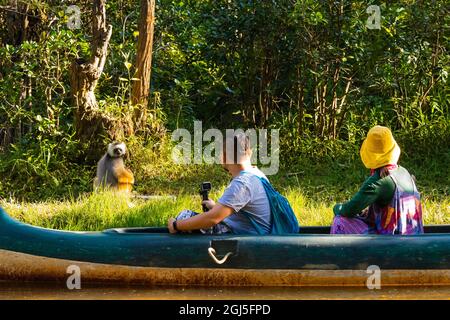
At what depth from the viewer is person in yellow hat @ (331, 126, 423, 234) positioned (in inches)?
249

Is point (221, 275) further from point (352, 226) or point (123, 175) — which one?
point (123, 175)

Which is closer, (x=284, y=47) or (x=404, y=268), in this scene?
(x=404, y=268)

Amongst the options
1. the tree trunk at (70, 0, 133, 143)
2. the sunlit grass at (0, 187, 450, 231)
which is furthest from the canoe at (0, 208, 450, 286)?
the tree trunk at (70, 0, 133, 143)

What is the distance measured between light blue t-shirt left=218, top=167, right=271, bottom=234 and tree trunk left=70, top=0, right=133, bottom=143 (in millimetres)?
4388

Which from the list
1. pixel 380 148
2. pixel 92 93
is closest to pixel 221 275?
pixel 380 148

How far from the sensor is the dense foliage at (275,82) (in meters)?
10.7

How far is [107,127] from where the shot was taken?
10617mm

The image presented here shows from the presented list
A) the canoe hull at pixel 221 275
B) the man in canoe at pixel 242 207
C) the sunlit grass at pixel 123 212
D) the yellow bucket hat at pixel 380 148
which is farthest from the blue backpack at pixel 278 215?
the sunlit grass at pixel 123 212

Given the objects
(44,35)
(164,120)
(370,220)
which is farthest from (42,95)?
(370,220)

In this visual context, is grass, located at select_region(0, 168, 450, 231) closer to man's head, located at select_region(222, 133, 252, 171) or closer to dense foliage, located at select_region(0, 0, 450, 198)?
dense foliage, located at select_region(0, 0, 450, 198)

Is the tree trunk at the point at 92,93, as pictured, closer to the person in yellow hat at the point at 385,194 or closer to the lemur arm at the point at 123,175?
the lemur arm at the point at 123,175

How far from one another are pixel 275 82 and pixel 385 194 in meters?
5.26
